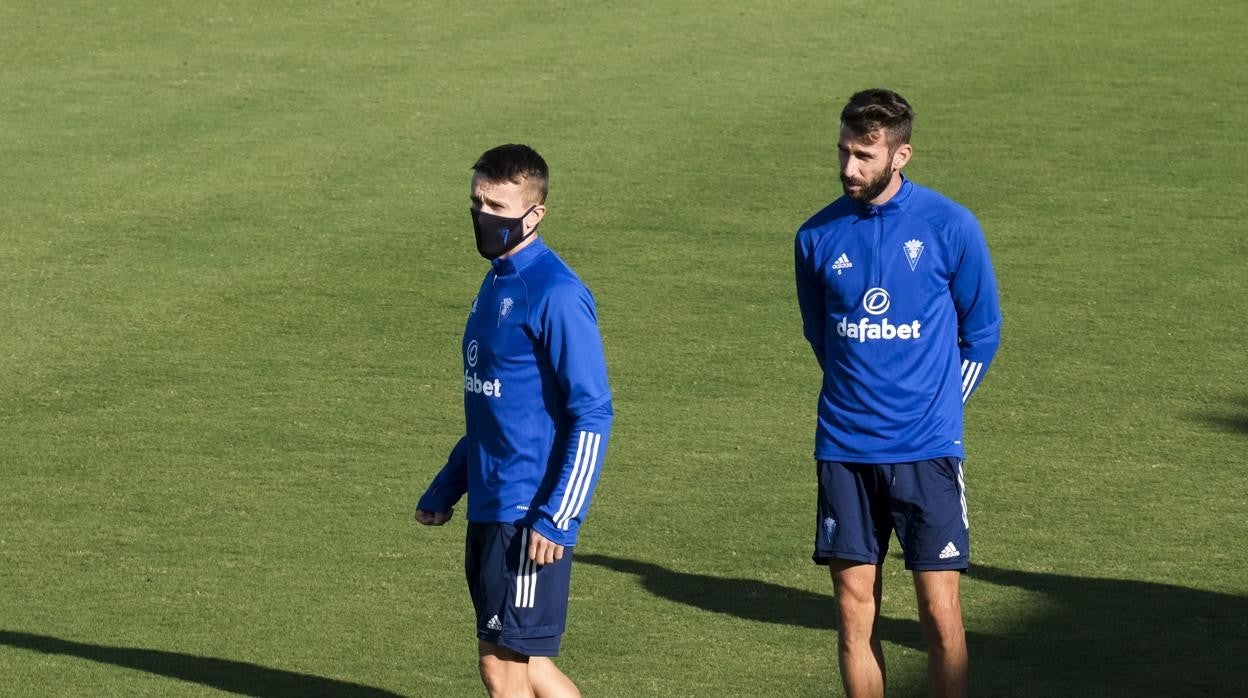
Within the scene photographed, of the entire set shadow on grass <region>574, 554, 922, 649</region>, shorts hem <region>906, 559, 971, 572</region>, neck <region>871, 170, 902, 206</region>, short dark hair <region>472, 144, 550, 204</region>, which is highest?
short dark hair <region>472, 144, 550, 204</region>

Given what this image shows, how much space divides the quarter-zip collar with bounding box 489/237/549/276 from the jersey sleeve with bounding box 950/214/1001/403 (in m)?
1.26

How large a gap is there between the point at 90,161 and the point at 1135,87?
29.5ft

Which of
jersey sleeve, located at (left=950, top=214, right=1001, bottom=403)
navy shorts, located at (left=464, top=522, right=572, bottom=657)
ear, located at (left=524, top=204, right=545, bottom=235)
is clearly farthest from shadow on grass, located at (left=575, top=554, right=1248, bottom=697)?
ear, located at (left=524, top=204, right=545, bottom=235)

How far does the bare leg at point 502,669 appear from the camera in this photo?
5.13 meters

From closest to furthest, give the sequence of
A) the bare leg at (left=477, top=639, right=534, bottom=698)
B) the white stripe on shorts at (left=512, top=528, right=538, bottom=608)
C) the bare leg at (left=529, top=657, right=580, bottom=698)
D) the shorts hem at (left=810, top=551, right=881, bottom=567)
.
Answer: the white stripe on shorts at (left=512, top=528, right=538, bottom=608) → the bare leg at (left=477, top=639, right=534, bottom=698) → the bare leg at (left=529, top=657, right=580, bottom=698) → the shorts hem at (left=810, top=551, right=881, bottom=567)

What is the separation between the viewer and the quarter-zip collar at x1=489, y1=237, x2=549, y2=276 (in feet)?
16.6

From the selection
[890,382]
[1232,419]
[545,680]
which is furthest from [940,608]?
[1232,419]

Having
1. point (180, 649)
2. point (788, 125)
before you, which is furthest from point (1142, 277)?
point (180, 649)

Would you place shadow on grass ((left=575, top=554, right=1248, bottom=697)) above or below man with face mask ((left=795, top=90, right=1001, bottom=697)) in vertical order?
below

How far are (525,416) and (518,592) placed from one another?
459mm

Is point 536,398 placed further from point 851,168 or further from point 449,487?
point 851,168

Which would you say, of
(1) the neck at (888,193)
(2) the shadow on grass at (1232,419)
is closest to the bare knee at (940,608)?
(1) the neck at (888,193)

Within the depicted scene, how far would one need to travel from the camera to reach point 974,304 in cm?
559

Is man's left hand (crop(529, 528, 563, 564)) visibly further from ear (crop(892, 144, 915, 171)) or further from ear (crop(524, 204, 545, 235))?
ear (crop(892, 144, 915, 171))
